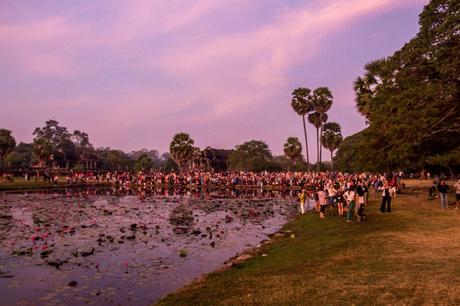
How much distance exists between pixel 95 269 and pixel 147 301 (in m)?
3.28

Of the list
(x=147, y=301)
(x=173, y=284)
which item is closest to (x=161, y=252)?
(x=173, y=284)

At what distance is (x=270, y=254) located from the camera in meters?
12.9

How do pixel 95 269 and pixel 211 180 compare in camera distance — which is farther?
pixel 211 180

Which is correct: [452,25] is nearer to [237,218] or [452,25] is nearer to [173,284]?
[237,218]

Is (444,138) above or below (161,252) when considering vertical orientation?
above

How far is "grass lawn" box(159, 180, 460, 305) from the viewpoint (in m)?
7.52

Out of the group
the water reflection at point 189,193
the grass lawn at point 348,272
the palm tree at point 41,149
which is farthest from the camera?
the palm tree at point 41,149

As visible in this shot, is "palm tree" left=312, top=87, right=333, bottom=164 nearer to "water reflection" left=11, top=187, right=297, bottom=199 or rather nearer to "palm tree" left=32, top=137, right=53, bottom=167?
"water reflection" left=11, top=187, right=297, bottom=199

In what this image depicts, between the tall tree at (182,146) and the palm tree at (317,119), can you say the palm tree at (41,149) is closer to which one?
the tall tree at (182,146)

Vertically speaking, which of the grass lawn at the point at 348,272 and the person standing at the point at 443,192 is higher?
the person standing at the point at 443,192

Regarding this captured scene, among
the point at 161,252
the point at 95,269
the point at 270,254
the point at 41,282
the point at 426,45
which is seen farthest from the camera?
the point at 426,45

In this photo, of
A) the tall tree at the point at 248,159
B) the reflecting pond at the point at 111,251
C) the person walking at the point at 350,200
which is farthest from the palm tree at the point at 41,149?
the person walking at the point at 350,200

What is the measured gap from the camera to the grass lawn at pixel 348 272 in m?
7.52

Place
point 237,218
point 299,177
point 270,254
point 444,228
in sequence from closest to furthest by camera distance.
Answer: point 270,254 → point 444,228 → point 237,218 → point 299,177
